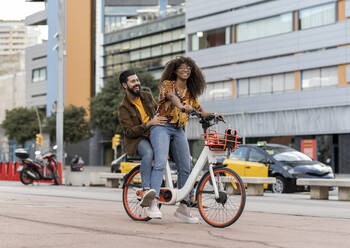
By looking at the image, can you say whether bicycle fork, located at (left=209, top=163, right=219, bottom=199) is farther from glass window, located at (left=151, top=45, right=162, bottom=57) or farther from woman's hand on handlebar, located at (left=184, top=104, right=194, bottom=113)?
glass window, located at (left=151, top=45, right=162, bottom=57)

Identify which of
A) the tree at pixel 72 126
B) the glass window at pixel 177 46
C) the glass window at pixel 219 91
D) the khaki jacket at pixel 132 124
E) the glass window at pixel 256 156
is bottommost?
the glass window at pixel 256 156

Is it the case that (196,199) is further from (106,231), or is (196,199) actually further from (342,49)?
(342,49)

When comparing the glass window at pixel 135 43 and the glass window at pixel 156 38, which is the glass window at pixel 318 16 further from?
the glass window at pixel 135 43

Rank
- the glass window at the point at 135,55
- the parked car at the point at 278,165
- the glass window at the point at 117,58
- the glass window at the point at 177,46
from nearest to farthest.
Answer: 1. the parked car at the point at 278,165
2. the glass window at the point at 177,46
3. the glass window at the point at 135,55
4. the glass window at the point at 117,58

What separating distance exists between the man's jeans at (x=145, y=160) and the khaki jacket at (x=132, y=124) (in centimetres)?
6

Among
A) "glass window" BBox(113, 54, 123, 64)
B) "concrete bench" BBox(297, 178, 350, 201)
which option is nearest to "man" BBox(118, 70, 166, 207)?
"concrete bench" BBox(297, 178, 350, 201)

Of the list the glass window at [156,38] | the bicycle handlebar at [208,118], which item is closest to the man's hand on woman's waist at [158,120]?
the bicycle handlebar at [208,118]

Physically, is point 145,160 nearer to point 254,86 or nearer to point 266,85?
point 266,85

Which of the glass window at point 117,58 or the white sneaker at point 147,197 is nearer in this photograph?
the white sneaker at point 147,197

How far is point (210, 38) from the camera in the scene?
62.7 metres

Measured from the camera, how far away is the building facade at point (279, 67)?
165ft

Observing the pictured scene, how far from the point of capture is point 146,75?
59219 millimetres

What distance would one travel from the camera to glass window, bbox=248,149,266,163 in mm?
19117

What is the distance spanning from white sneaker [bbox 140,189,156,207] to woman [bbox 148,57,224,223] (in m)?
0.07
